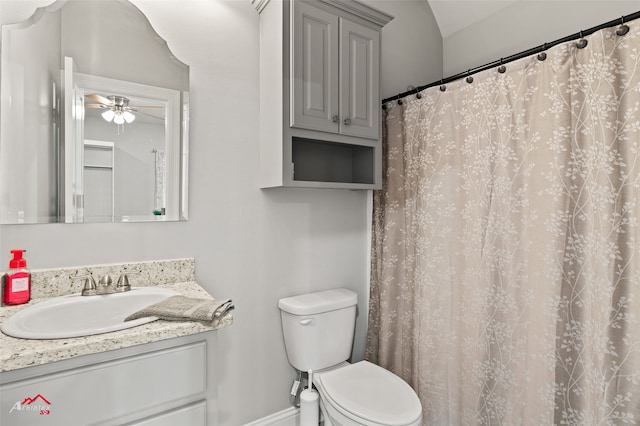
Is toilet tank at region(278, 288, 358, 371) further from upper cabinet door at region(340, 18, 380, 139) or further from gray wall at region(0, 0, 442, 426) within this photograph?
upper cabinet door at region(340, 18, 380, 139)

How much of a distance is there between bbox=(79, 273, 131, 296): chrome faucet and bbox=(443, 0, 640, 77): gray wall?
7.60ft

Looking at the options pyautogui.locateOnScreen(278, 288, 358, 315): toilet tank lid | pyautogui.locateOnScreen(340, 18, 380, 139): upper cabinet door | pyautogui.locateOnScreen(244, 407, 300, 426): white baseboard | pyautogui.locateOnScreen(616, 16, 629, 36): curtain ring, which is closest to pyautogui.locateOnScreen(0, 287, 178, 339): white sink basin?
pyautogui.locateOnScreen(278, 288, 358, 315): toilet tank lid

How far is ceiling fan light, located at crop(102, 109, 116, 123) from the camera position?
1.34m

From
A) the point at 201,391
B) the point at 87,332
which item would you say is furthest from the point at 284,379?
the point at 87,332

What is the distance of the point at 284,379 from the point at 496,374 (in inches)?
41.4

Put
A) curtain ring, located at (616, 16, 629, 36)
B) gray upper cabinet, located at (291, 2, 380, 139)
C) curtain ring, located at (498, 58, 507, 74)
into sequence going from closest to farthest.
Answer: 1. curtain ring, located at (616, 16, 629, 36)
2. curtain ring, located at (498, 58, 507, 74)
3. gray upper cabinet, located at (291, 2, 380, 139)

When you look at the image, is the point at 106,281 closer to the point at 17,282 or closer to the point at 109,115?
the point at 17,282

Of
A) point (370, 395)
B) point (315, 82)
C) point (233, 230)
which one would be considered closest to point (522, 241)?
point (370, 395)

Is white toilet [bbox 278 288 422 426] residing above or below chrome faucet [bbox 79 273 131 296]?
below

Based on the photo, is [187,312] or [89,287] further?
[89,287]

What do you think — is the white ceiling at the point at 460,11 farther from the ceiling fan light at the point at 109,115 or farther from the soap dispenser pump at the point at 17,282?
the soap dispenser pump at the point at 17,282

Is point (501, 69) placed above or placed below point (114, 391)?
above

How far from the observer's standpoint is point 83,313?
3.83 ft

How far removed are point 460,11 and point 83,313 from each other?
2.64 m
